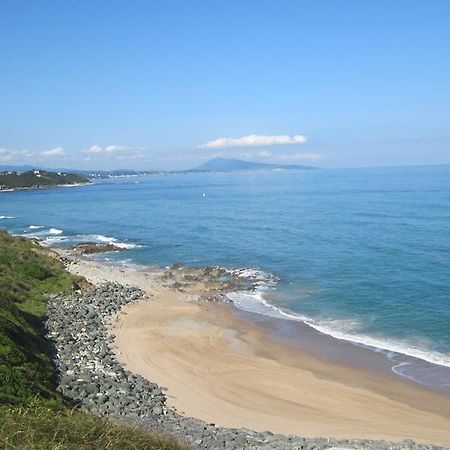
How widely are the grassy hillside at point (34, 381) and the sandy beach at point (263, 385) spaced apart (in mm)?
4157

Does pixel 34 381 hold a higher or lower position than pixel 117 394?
higher

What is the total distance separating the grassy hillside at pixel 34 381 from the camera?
725 centimetres

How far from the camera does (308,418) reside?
672 inches

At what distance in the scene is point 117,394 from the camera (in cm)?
1681

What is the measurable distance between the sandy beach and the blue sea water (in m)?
2.79

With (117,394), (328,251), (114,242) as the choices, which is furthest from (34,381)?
(114,242)

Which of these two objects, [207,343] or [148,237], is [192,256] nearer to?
[148,237]

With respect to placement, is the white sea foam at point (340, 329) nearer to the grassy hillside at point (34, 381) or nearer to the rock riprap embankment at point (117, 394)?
the rock riprap embankment at point (117, 394)

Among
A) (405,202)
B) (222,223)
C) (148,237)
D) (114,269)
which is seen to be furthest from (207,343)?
(405,202)

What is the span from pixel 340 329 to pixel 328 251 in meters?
19.6

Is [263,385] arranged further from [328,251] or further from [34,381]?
[328,251]

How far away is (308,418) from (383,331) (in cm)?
1010

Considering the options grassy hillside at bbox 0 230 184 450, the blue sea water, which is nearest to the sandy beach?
the blue sea water

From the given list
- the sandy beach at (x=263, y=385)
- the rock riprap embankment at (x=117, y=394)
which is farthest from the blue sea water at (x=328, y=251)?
the rock riprap embankment at (x=117, y=394)
